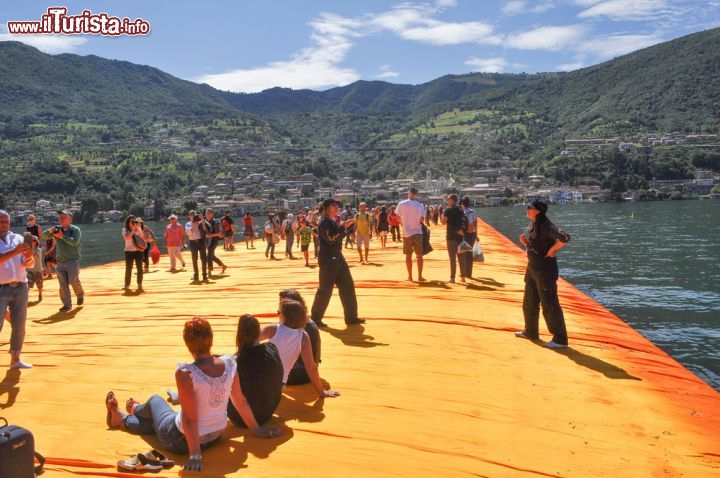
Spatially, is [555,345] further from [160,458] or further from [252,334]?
[160,458]

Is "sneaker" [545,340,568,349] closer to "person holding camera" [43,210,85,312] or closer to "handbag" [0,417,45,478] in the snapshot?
"handbag" [0,417,45,478]

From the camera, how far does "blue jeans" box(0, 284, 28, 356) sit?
5.79m

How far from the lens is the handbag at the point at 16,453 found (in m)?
3.34

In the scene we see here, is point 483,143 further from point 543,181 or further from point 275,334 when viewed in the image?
point 275,334

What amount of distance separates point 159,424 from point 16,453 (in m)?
0.91

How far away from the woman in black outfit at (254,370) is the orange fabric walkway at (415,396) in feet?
0.70

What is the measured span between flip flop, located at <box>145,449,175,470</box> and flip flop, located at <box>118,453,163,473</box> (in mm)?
17

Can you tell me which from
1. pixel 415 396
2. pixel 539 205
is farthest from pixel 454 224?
pixel 415 396

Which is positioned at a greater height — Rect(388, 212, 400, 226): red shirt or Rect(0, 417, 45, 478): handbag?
Rect(388, 212, 400, 226): red shirt

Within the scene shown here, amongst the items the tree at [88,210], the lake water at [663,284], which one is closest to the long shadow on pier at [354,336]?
the lake water at [663,284]

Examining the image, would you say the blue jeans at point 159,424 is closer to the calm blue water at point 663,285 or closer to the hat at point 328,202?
the hat at point 328,202

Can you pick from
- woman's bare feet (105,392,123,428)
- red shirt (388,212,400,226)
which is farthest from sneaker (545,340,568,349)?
red shirt (388,212,400,226)

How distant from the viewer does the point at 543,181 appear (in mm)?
141750

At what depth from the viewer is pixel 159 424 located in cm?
409
